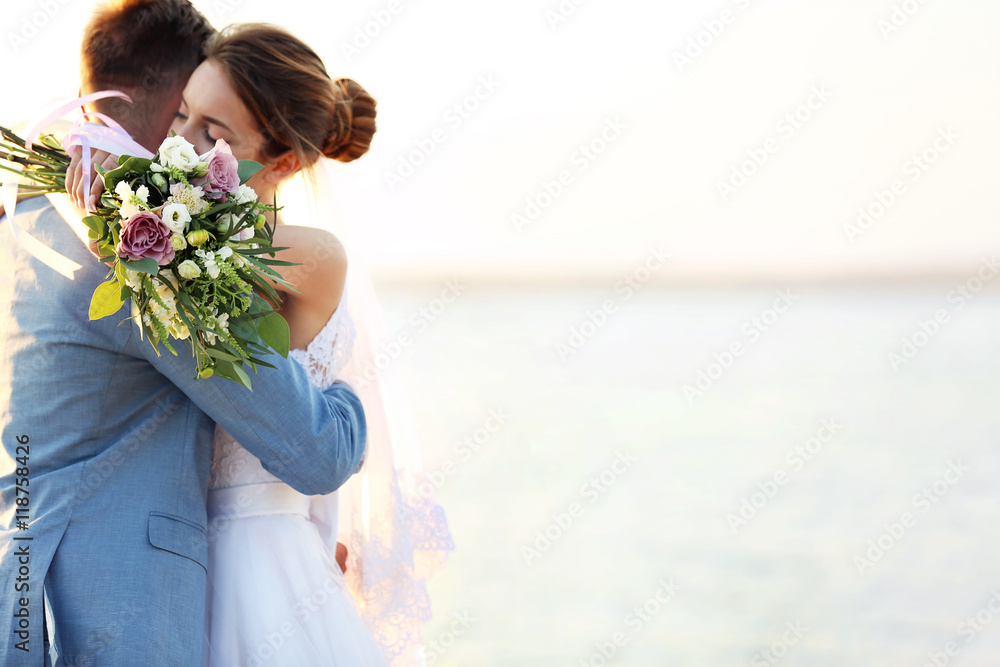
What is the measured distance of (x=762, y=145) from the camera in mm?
20312

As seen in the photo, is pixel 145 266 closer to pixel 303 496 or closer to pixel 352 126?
pixel 303 496

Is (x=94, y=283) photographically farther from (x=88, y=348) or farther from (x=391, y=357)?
(x=391, y=357)

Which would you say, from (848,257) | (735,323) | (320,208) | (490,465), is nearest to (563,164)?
(848,257)

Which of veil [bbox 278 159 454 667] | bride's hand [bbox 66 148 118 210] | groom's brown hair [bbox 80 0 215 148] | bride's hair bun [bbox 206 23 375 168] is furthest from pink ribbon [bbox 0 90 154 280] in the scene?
veil [bbox 278 159 454 667]

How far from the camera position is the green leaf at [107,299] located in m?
1.29

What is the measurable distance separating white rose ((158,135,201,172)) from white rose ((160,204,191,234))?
74 millimetres

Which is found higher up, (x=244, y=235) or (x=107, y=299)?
(x=244, y=235)

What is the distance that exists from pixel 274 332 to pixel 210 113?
611 millimetres

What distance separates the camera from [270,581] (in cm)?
166

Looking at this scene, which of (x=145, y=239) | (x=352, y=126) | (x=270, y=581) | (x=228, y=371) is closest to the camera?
(x=145, y=239)

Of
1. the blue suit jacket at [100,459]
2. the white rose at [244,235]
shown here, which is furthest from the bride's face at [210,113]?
the white rose at [244,235]

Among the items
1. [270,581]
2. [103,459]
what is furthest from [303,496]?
[103,459]

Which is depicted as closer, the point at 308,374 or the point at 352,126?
the point at 308,374

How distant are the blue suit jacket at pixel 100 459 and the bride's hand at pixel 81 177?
11 centimetres
